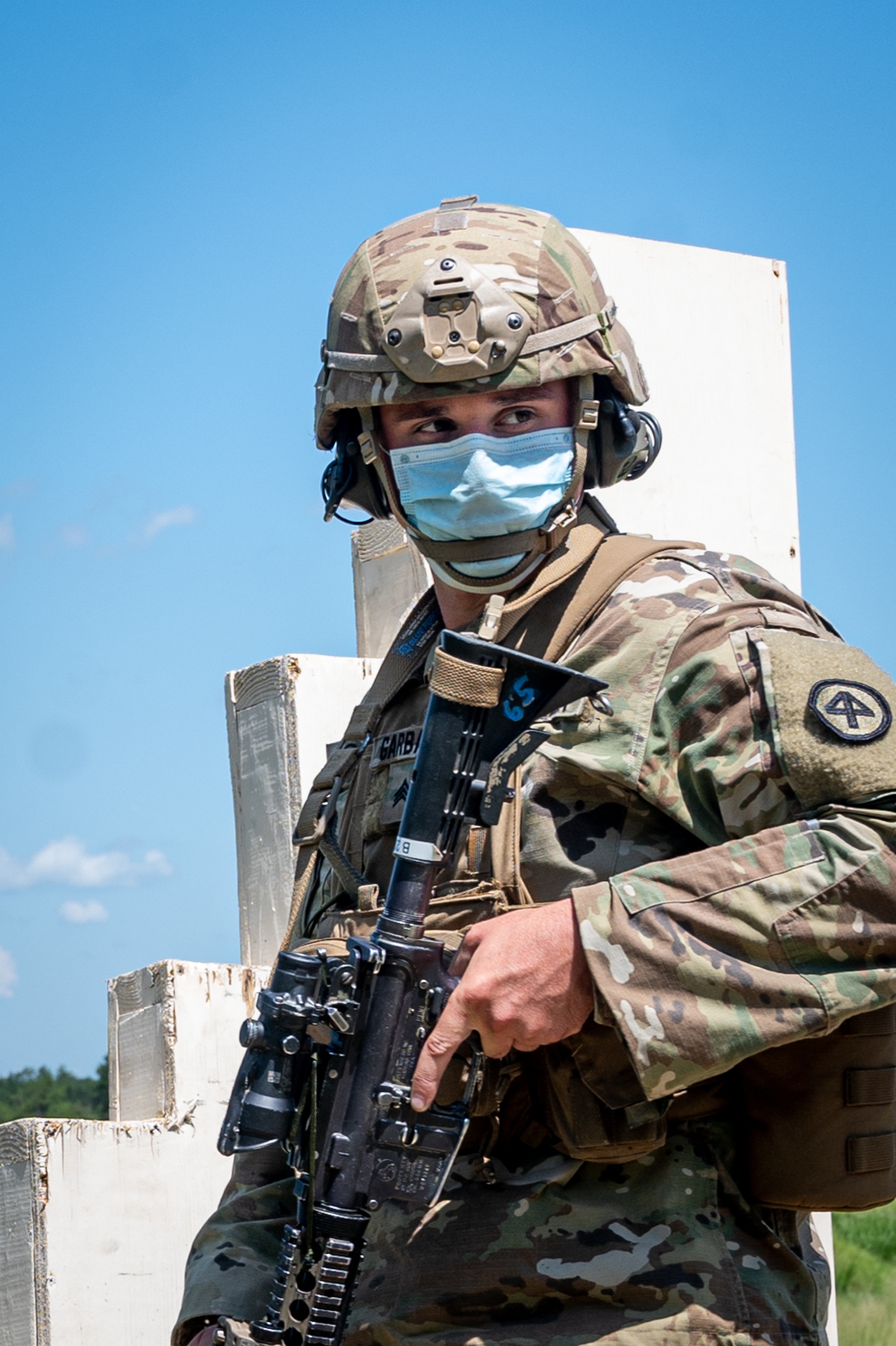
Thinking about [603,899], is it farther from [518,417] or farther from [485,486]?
[518,417]

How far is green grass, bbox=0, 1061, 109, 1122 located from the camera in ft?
199

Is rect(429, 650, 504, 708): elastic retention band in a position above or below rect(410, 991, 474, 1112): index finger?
above

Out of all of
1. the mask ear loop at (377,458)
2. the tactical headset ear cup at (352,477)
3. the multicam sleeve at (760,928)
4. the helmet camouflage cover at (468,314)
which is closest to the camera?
the multicam sleeve at (760,928)

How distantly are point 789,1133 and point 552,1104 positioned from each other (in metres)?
0.35

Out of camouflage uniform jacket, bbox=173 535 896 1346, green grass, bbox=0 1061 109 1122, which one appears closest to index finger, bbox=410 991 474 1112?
camouflage uniform jacket, bbox=173 535 896 1346

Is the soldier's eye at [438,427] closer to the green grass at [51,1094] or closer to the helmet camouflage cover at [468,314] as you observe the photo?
the helmet camouflage cover at [468,314]

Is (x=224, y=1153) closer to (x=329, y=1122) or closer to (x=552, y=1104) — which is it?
(x=329, y=1122)

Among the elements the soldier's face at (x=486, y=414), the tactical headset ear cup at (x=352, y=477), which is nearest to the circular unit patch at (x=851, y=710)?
the soldier's face at (x=486, y=414)

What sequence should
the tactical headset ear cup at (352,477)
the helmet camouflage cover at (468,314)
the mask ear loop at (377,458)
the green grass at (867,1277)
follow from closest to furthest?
the helmet camouflage cover at (468,314) < the mask ear loop at (377,458) < the tactical headset ear cup at (352,477) < the green grass at (867,1277)

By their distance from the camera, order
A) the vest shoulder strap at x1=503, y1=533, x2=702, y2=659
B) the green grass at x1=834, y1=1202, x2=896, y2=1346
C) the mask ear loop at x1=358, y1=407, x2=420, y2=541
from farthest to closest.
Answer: the green grass at x1=834, y1=1202, x2=896, y2=1346 → the mask ear loop at x1=358, y1=407, x2=420, y2=541 → the vest shoulder strap at x1=503, y1=533, x2=702, y2=659

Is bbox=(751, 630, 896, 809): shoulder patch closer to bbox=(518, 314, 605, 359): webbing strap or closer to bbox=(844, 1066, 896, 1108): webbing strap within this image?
bbox=(844, 1066, 896, 1108): webbing strap

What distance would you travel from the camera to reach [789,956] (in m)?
2.49

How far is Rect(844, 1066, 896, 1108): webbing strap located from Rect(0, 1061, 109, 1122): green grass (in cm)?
5839

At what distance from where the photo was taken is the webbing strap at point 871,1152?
2.66 metres
